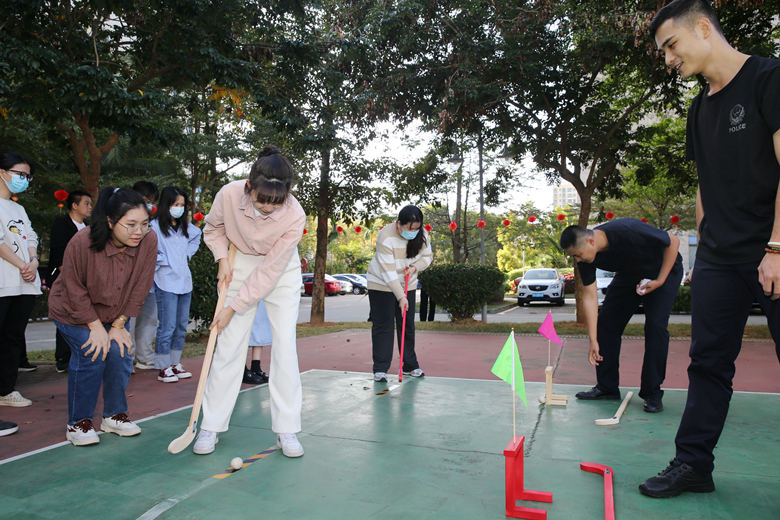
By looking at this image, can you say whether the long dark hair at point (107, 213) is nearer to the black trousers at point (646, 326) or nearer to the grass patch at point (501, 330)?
the black trousers at point (646, 326)

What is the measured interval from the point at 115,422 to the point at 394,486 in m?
1.99

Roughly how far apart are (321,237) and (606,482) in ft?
37.6

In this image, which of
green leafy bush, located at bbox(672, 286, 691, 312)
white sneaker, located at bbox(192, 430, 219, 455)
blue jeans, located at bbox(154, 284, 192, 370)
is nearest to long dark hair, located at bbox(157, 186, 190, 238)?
blue jeans, located at bbox(154, 284, 192, 370)

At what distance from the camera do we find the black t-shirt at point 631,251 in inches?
157

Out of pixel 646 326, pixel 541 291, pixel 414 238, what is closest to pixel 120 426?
pixel 414 238

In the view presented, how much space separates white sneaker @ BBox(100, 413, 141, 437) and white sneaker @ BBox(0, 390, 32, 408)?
1.25 metres

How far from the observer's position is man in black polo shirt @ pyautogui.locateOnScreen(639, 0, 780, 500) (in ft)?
7.39

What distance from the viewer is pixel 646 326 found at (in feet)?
13.9

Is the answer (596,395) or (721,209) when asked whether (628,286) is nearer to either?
(596,395)

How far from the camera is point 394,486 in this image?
103 inches

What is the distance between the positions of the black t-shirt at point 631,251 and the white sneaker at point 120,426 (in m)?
3.35

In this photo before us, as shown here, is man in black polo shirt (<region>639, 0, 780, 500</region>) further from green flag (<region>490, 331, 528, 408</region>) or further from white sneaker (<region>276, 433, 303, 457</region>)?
white sneaker (<region>276, 433, 303, 457</region>)

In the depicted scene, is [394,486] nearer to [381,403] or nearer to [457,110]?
[381,403]

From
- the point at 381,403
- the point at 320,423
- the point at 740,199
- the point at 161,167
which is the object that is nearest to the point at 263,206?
the point at 320,423
